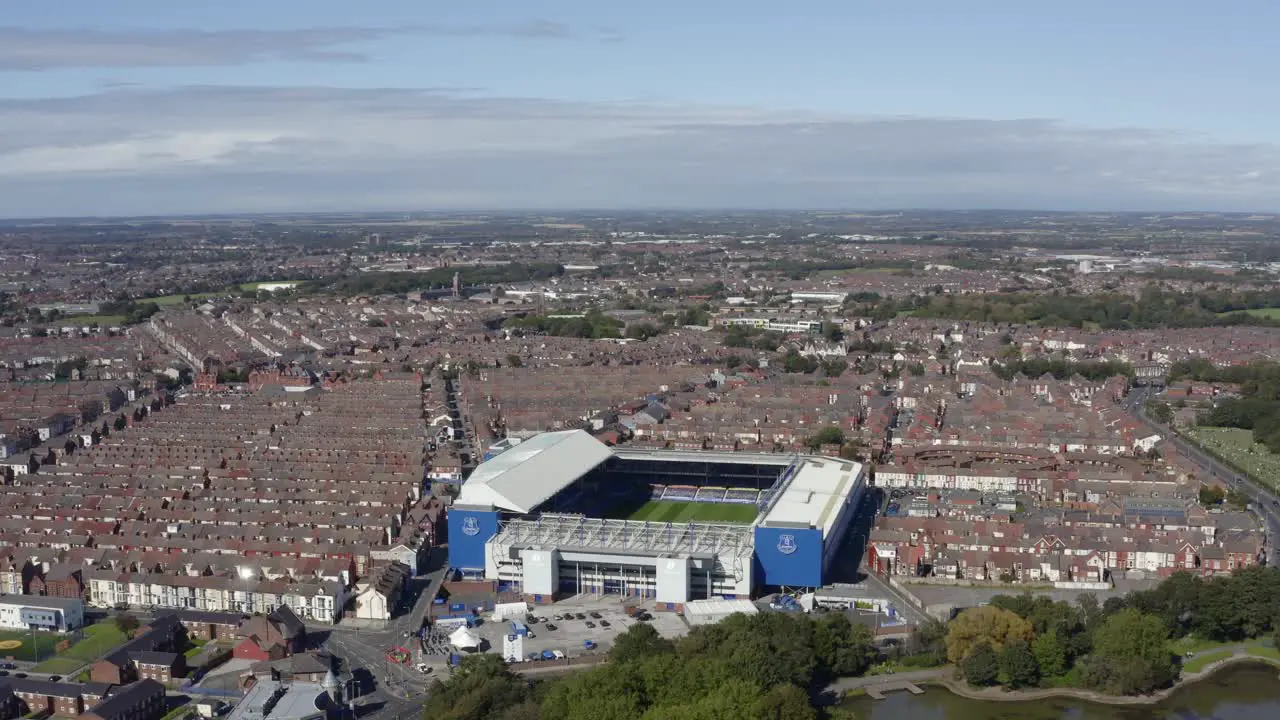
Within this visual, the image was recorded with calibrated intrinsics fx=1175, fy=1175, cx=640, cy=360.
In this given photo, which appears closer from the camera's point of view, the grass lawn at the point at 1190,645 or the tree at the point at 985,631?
the tree at the point at 985,631

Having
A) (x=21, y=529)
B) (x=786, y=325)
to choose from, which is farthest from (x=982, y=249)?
(x=21, y=529)

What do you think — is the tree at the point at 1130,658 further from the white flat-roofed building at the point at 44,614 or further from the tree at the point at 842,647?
the white flat-roofed building at the point at 44,614

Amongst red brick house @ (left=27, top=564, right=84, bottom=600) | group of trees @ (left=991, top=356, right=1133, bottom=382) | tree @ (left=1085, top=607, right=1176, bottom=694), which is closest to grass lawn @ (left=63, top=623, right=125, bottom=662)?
red brick house @ (left=27, top=564, right=84, bottom=600)

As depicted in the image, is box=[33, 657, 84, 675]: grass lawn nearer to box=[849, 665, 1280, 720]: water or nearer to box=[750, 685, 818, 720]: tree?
box=[750, 685, 818, 720]: tree

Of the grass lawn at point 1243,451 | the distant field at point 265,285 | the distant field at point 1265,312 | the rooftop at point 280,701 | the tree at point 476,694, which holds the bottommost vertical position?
the grass lawn at point 1243,451

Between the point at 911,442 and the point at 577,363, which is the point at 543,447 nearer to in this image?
the point at 911,442

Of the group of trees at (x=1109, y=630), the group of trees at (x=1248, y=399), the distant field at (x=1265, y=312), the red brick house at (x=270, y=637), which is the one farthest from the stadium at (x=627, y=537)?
the distant field at (x=1265, y=312)
